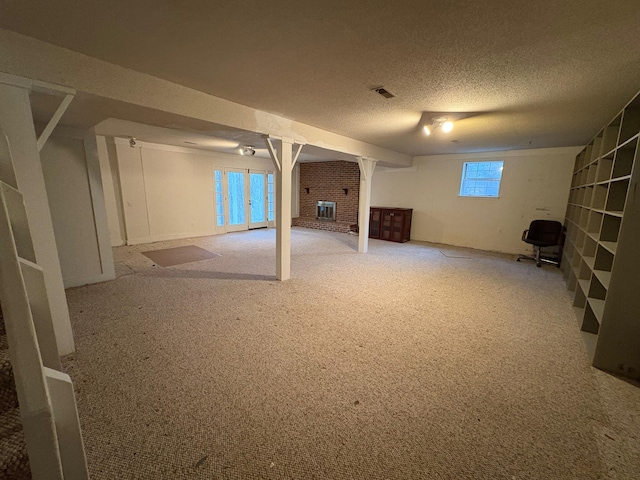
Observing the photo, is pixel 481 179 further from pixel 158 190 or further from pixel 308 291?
pixel 158 190

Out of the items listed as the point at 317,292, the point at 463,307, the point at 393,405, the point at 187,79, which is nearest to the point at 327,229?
the point at 317,292

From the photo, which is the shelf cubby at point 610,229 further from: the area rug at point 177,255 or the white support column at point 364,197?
the area rug at point 177,255

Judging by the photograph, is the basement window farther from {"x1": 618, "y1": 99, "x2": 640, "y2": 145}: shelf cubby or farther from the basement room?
{"x1": 618, "y1": 99, "x2": 640, "y2": 145}: shelf cubby

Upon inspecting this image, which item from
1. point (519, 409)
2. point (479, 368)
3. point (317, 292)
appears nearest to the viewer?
point (519, 409)

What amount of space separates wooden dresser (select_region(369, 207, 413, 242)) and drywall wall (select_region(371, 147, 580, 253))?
1.40ft

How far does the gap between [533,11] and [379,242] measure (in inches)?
219

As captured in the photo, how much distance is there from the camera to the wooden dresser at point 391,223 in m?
6.79

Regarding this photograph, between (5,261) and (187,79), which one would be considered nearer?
(5,261)

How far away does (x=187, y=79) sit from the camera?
7.53ft

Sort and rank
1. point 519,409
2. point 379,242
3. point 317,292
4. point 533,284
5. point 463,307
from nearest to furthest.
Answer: point 519,409
point 463,307
point 317,292
point 533,284
point 379,242

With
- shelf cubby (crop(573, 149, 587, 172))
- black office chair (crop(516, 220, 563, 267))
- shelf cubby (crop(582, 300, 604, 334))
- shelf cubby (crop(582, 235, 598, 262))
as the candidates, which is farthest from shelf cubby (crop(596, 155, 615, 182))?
black office chair (crop(516, 220, 563, 267))

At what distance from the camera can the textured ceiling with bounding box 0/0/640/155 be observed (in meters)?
1.39

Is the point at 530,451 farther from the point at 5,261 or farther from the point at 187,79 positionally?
the point at 187,79

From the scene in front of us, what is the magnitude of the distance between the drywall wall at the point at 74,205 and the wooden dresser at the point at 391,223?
19.0ft
